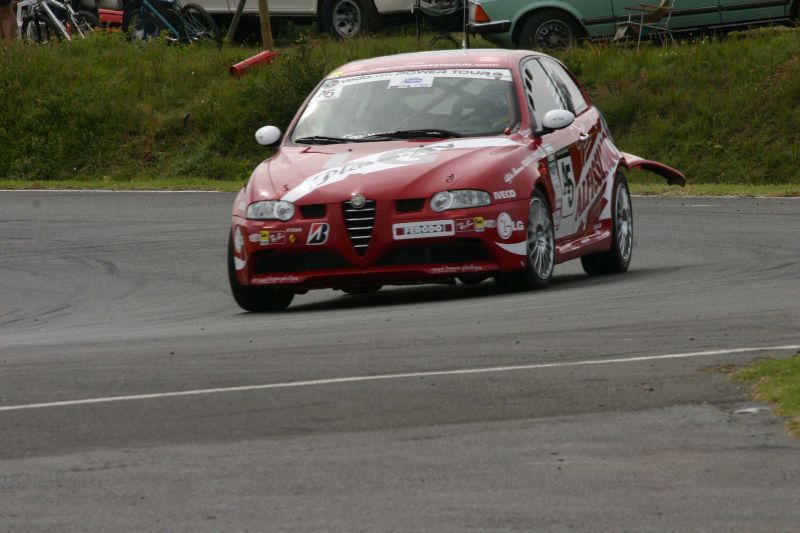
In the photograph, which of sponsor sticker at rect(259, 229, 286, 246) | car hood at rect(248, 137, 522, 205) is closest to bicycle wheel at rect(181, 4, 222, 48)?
car hood at rect(248, 137, 522, 205)

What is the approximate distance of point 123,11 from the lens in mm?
32625

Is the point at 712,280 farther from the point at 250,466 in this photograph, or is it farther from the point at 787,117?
the point at 787,117

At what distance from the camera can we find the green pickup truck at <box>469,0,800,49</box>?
25.8 metres

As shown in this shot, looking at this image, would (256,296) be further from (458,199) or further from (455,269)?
(458,199)

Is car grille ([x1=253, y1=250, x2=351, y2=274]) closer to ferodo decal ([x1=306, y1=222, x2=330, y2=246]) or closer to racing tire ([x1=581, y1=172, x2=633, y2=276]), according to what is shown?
ferodo decal ([x1=306, y1=222, x2=330, y2=246])

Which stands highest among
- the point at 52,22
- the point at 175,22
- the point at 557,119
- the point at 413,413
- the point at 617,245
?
the point at 413,413

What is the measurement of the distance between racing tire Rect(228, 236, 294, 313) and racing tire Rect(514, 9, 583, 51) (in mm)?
14620

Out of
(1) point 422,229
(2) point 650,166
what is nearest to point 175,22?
(2) point 650,166

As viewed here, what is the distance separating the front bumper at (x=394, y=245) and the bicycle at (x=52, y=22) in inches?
843

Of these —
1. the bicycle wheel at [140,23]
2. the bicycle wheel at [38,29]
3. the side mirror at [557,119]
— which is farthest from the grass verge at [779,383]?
the bicycle wheel at [38,29]

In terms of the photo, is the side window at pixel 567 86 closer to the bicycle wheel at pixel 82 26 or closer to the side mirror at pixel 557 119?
the side mirror at pixel 557 119

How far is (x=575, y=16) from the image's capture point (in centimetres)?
2616

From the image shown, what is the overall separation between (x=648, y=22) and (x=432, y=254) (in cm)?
1630

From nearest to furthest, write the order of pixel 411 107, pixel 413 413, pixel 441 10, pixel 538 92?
pixel 413 413 < pixel 411 107 < pixel 538 92 < pixel 441 10
